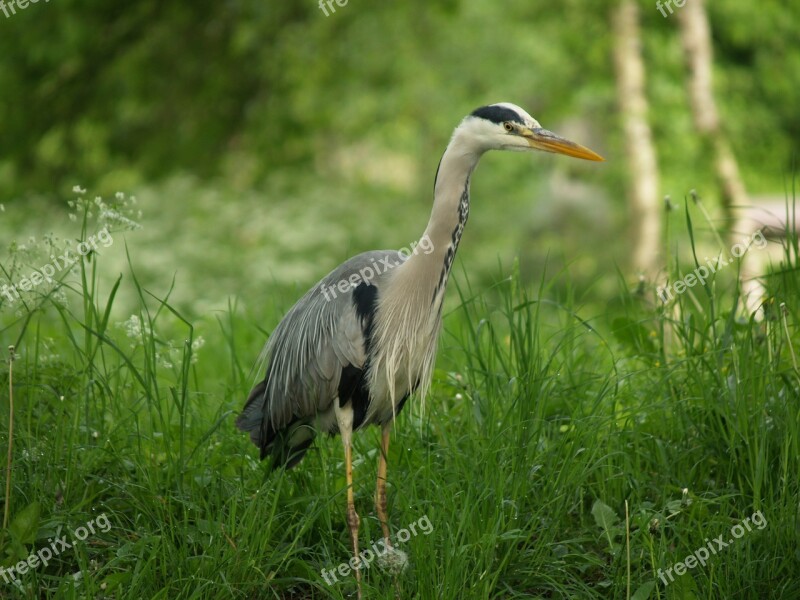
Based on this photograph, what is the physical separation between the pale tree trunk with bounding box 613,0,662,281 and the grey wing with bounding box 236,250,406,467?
741 cm

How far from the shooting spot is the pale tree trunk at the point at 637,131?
1085 centimetres

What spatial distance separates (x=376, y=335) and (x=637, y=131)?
796 cm

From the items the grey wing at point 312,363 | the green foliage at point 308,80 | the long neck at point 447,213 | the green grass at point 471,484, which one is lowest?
the green grass at point 471,484

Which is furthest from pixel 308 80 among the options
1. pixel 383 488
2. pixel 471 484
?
pixel 471 484

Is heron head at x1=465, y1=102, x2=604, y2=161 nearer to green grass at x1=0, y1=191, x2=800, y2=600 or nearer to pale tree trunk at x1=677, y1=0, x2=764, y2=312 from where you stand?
green grass at x1=0, y1=191, x2=800, y2=600

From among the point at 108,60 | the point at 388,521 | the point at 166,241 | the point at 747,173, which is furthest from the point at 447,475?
the point at 747,173

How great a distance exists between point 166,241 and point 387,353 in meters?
7.68

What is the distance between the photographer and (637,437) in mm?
3736

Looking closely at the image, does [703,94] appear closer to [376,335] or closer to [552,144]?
[552,144]

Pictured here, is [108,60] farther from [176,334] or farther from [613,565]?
[613,565]

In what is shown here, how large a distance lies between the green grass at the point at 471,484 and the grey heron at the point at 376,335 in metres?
0.14

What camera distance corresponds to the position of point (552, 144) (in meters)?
3.60

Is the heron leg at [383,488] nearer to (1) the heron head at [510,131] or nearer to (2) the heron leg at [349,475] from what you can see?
(2) the heron leg at [349,475]

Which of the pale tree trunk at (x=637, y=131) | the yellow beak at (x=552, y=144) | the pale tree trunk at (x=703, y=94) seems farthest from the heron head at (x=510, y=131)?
the pale tree trunk at (x=637, y=131)
